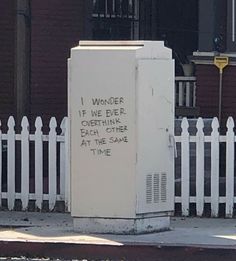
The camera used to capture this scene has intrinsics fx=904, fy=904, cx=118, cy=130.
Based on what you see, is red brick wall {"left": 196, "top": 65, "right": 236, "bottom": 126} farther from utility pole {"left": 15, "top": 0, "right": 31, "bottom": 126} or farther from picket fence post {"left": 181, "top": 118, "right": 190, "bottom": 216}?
utility pole {"left": 15, "top": 0, "right": 31, "bottom": 126}

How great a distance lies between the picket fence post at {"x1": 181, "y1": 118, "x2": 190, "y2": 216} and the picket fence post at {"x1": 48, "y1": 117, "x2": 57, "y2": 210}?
148 centimetres

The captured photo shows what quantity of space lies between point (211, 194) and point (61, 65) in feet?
13.6

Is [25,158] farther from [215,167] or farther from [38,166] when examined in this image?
[215,167]

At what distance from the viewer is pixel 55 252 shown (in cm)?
852

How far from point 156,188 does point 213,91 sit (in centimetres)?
339

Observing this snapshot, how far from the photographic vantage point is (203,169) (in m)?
10.2

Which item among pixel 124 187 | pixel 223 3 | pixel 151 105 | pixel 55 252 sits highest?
pixel 223 3

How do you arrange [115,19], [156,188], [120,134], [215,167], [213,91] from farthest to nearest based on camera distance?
[115,19] → [213,91] → [215,167] → [156,188] → [120,134]

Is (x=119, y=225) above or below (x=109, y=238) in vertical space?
above

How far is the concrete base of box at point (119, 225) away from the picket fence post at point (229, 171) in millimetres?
1324

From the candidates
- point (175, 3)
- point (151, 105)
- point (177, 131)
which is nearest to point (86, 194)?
point (151, 105)

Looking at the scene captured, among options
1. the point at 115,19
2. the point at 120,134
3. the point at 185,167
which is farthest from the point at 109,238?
the point at 115,19

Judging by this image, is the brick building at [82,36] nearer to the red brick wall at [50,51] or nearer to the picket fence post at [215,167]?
the red brick wall at [50,51]

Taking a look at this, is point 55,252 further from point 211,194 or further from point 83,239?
point 211,194
